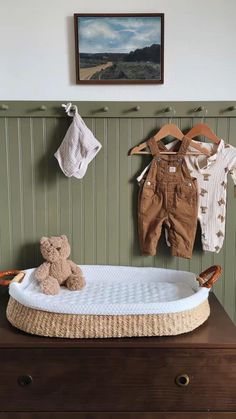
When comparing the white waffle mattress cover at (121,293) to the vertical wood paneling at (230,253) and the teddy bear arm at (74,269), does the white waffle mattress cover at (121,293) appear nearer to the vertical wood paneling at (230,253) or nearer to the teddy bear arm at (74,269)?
the teddy bear arm at (74,269)

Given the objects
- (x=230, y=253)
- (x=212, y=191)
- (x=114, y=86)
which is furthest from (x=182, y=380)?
(x=114, y=86)

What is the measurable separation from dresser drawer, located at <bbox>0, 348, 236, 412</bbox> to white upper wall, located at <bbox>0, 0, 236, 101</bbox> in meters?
1.10

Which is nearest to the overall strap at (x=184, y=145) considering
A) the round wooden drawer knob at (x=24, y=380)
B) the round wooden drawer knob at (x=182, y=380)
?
the round wooden drawer knob at (x=182, y=380)

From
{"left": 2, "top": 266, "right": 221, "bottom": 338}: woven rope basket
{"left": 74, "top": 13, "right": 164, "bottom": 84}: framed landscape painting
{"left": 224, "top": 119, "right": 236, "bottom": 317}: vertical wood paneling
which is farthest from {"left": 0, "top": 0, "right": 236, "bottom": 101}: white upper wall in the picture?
{"left": 2, "top": 266, "right": 221, "bottom": 338}: woven rope basket

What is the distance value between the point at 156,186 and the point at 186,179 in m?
0.14

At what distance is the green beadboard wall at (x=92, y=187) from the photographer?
1641 millimetres

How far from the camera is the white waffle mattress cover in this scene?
1.27 m

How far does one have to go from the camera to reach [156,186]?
5.45ft

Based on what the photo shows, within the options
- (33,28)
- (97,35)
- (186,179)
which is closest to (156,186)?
(186,179)

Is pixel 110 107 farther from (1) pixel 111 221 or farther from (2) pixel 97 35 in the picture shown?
(1) pixel 111 221

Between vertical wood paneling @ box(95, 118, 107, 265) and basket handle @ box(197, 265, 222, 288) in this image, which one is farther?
vertical wood paneling @ box(95, 118, 107, 265)

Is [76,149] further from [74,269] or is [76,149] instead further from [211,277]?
[211,277]

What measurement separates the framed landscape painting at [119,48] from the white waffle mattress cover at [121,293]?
88cm

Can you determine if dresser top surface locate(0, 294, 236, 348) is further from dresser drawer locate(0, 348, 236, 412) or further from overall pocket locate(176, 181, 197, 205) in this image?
overall pocket locate(176, 181, 197, 205)
